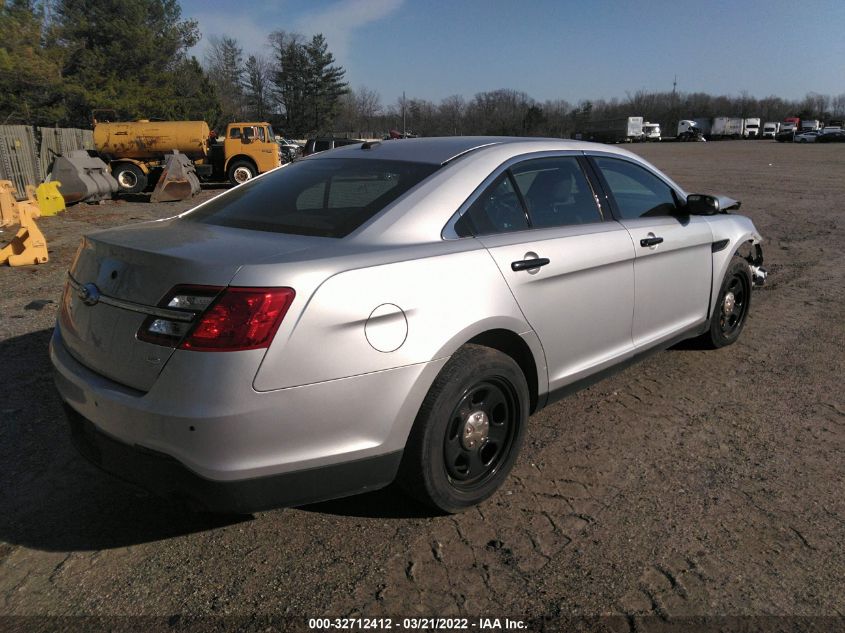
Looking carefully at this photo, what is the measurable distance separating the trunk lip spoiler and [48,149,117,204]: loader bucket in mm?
14728

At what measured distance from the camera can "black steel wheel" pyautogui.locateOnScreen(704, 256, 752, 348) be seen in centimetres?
475

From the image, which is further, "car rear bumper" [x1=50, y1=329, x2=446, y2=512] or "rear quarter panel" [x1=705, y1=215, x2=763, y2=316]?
"rear quarter panel" [x1=705, y1=215, x2=763, y2=316]

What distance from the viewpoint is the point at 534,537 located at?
8.86 ft

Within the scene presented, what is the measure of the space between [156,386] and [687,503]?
2333mm

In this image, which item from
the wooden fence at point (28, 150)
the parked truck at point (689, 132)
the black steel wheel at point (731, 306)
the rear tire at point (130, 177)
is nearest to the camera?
the black steel wheel at point (731, 306)

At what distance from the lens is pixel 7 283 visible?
7363 millimetres

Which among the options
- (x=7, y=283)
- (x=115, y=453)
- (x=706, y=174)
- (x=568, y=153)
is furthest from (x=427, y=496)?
(x=706, y=174)

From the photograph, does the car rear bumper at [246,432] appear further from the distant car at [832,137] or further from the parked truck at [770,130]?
the parked truck at [770,130]

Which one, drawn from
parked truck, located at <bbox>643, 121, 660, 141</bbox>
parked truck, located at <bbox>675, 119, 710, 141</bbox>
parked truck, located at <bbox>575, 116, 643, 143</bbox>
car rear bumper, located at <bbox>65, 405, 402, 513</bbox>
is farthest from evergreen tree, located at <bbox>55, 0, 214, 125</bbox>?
parked truck, located at <bbox>675, 119, 710, 141</bbox>

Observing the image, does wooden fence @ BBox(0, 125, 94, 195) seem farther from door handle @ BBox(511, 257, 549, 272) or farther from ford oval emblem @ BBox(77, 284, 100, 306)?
door handle @ BBox(511, 257, 549, 272)

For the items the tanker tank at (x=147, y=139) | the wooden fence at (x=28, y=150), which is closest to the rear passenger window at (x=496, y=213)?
the wooden fence at (x=28, y=150)

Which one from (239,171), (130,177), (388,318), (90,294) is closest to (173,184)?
(130,177)

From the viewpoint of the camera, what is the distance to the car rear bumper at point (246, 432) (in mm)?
2150

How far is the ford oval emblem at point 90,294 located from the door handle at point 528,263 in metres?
1.74
